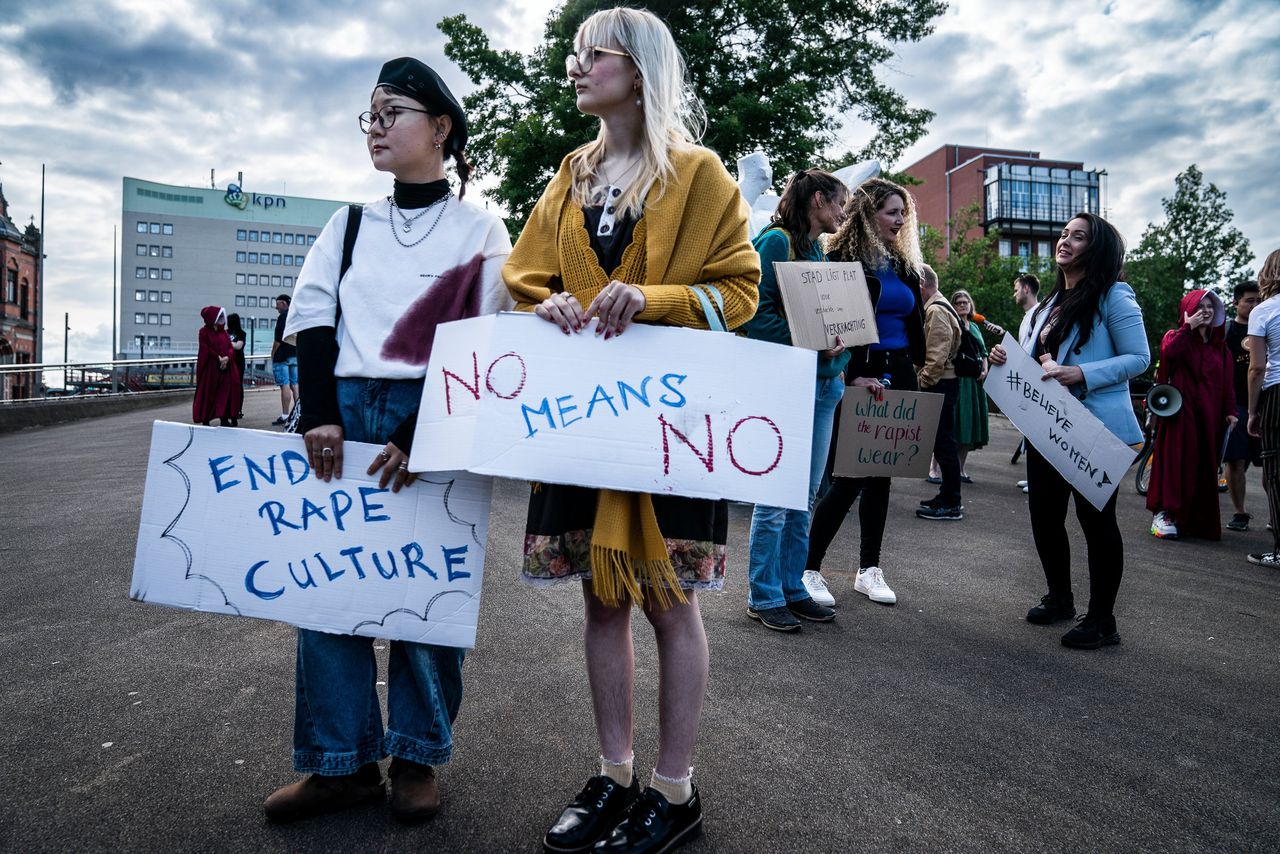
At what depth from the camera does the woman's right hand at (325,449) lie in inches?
81.0

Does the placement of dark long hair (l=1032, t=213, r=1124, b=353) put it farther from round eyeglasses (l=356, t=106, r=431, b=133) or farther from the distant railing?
the distant railing

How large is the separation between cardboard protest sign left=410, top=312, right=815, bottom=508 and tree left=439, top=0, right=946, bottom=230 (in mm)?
16323

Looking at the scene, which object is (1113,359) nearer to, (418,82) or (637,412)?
(637,412)

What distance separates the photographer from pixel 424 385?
2.04 m

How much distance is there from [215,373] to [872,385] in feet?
30.7

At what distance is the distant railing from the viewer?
50.0 ft

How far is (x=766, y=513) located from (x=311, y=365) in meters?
2.27

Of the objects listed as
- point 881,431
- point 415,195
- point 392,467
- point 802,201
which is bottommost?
point 392,467

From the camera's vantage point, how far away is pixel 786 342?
3623 millimetres

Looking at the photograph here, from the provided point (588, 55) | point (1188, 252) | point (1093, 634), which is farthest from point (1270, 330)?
point (1188, 252)

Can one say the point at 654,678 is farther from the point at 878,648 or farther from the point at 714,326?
the point at 714,326

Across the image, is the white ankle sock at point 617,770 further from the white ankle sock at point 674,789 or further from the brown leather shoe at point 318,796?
the brown leather shoe at point 318,796

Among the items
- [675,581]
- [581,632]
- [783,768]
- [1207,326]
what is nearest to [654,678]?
[581,632]

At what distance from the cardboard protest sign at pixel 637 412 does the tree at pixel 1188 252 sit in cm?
4062
